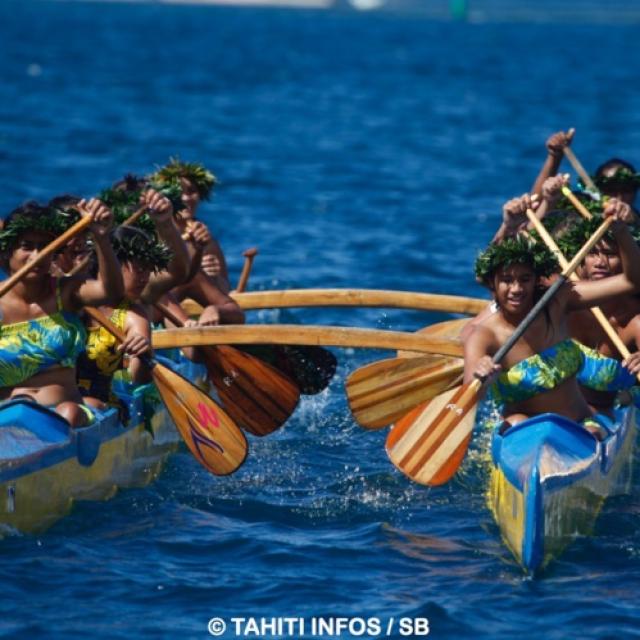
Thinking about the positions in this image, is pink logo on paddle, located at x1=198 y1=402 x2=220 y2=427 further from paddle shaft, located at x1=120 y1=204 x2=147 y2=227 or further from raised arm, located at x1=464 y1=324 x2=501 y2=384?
raised arm, located at x1=464 y1=324 x2=501 y2=384

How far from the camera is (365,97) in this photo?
44.1 m

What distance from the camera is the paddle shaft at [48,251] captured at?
799cm

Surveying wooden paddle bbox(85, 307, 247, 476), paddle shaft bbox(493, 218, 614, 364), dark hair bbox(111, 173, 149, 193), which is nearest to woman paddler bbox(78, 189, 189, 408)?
wooden paddle bbox(85, 307, 247, 476)

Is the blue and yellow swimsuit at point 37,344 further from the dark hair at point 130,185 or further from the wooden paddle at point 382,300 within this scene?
the wooden paddle at point 382,300

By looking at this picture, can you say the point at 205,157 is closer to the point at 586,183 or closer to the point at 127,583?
the point at 586,183

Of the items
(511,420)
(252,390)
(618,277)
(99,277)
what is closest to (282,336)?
(252,390)

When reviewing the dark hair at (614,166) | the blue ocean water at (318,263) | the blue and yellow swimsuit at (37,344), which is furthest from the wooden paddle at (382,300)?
the blue and yellow swimsuit at (37,344)

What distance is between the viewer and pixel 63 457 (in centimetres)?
816

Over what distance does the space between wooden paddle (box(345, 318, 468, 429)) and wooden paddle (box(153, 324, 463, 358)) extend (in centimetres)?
32

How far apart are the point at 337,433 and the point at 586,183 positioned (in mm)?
2335

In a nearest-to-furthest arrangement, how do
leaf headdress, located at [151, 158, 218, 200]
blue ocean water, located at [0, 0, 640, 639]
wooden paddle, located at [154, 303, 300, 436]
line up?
blue ocean water, located at [0, 0, 640, 639], wooden paddle, located at [154, 303, 300, 436], leaf headdress, located at [151, 158, 218, 200]

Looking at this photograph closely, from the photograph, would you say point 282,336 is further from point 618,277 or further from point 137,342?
point 618,277

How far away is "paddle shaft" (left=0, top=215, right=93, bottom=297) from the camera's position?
26.2 ft

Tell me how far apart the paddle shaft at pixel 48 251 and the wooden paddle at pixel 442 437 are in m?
1.97
